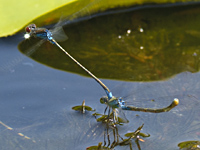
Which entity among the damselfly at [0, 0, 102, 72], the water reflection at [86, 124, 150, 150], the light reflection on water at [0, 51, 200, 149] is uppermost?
the damselfly at [0, 0, 102, 72]

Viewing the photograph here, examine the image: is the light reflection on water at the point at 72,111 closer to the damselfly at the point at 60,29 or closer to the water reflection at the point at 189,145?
the water reflection at the point at 189,145

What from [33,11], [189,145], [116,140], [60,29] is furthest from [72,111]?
[33,11]

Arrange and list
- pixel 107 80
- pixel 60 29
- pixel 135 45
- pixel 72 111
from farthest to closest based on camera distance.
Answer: pixel 135 45 → pixel 60 29 → pixel 107 80 → pixel 72 111

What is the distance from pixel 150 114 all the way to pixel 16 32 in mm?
2170

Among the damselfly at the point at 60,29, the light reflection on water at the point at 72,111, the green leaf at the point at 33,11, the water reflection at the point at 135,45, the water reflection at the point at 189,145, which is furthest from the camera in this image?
the green leaf at the point at 33,11

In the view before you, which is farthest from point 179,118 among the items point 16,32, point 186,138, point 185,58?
point 16,32

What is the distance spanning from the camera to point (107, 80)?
4336 mm

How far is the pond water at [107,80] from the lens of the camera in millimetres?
3588

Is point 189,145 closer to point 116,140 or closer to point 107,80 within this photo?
point 116,140

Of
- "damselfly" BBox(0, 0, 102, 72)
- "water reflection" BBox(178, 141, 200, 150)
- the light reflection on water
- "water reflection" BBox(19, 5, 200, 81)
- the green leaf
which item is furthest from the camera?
the green leaf

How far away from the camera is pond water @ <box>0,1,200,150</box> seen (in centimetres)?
359

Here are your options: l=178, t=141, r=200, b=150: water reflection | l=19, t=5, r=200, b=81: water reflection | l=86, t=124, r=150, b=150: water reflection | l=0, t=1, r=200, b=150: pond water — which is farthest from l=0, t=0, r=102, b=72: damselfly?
l=178, t=141, r=200, b=150: water reflection

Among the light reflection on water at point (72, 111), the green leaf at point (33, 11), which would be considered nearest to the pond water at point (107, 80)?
the light reflection on water at point (72, 111)

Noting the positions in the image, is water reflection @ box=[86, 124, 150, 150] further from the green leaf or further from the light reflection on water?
the green leaf
